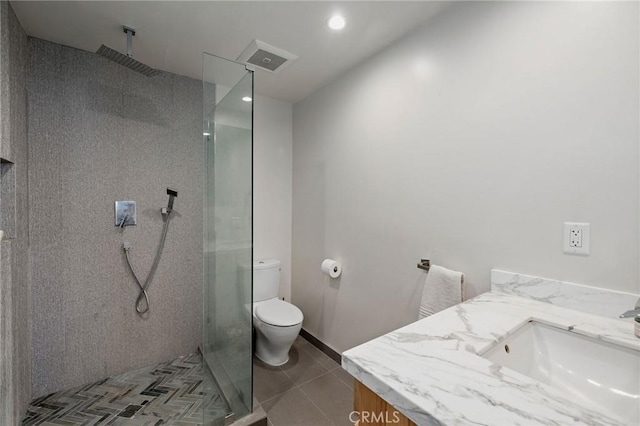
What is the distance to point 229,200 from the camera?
170 centimetres

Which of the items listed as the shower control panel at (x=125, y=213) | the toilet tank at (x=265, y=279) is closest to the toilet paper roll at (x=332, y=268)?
the toilet tank at (x=265, y=279)

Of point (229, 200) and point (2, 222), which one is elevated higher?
point (229, 200)

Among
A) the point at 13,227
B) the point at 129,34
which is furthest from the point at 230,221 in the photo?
the point at 129,34

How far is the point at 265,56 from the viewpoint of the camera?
6.35ft

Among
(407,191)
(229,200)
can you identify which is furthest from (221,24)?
(407,191)

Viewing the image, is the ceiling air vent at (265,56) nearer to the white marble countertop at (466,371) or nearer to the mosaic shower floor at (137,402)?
the white marble countertop at (466,371)

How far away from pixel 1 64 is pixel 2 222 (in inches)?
29.7

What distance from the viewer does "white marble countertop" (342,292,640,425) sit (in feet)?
1.80

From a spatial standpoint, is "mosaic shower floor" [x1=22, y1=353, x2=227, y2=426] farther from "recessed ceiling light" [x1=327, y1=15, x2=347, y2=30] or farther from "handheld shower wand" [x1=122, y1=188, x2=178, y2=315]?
"recessed ceiling light" [x1=327, y1=15, x2=347, y2=30]

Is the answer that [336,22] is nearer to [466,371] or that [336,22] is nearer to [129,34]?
[129,34]

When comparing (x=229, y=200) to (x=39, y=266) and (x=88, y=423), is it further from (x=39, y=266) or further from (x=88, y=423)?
(x=88, y=423)

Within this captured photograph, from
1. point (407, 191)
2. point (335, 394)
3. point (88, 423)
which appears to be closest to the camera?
point (88, 423)

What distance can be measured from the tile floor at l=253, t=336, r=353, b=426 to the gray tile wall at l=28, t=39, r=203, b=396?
834 mm

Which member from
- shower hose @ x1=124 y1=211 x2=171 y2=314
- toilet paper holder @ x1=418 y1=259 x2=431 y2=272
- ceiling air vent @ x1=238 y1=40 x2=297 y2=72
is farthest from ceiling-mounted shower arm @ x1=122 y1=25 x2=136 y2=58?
toilet paper holder @ x1=418 y1=259 x2=431 y2=272
